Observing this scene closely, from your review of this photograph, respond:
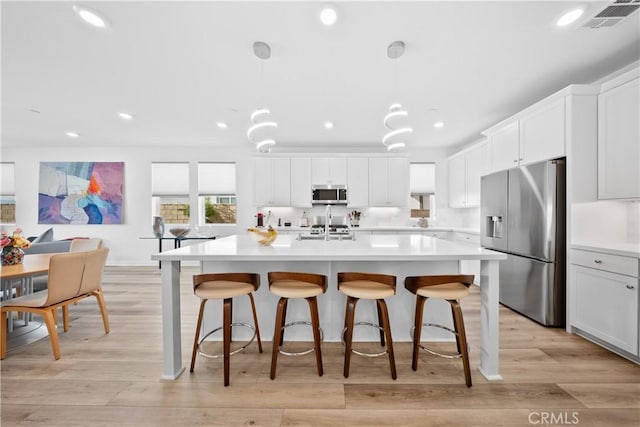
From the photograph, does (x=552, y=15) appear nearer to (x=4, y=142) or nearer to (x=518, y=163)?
(x=518, y=163)

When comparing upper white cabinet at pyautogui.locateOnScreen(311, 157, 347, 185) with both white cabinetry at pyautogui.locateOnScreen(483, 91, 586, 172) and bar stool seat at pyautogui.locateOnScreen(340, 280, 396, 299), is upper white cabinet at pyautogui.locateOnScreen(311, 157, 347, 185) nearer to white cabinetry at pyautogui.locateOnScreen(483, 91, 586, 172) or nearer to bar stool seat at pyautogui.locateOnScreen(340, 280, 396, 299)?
white cabinetry at pyautogui.locateOnScreen(483, 91, 586, 172)

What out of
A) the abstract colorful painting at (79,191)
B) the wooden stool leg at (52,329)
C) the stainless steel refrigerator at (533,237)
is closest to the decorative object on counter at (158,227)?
the abstract colorful painting at (79,191)

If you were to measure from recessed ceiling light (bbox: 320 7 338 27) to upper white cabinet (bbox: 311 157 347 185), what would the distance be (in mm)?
3653

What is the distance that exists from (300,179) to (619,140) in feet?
14.6

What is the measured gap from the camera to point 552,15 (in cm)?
208

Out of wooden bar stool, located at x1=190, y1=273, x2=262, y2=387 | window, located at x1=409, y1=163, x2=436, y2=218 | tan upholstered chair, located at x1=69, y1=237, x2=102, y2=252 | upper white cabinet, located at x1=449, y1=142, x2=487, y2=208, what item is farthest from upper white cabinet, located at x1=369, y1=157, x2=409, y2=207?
tan upholstered chair, located at x1=69, y1=237, x2=102, y2=252

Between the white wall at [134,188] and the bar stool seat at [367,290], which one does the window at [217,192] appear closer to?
the white wall at [134,188]

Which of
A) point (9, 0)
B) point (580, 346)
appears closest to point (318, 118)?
point (9, 0)

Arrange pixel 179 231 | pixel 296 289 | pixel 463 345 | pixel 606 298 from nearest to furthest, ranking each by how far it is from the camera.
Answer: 1. pixel 463 345
2. pixel 296 289
3. pixel 606 298
4. pixel 179 231

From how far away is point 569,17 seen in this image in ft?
6.81

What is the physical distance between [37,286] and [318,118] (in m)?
4.22

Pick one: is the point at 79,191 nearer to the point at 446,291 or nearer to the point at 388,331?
the point at 388,331

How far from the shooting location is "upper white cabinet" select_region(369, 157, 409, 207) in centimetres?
575
